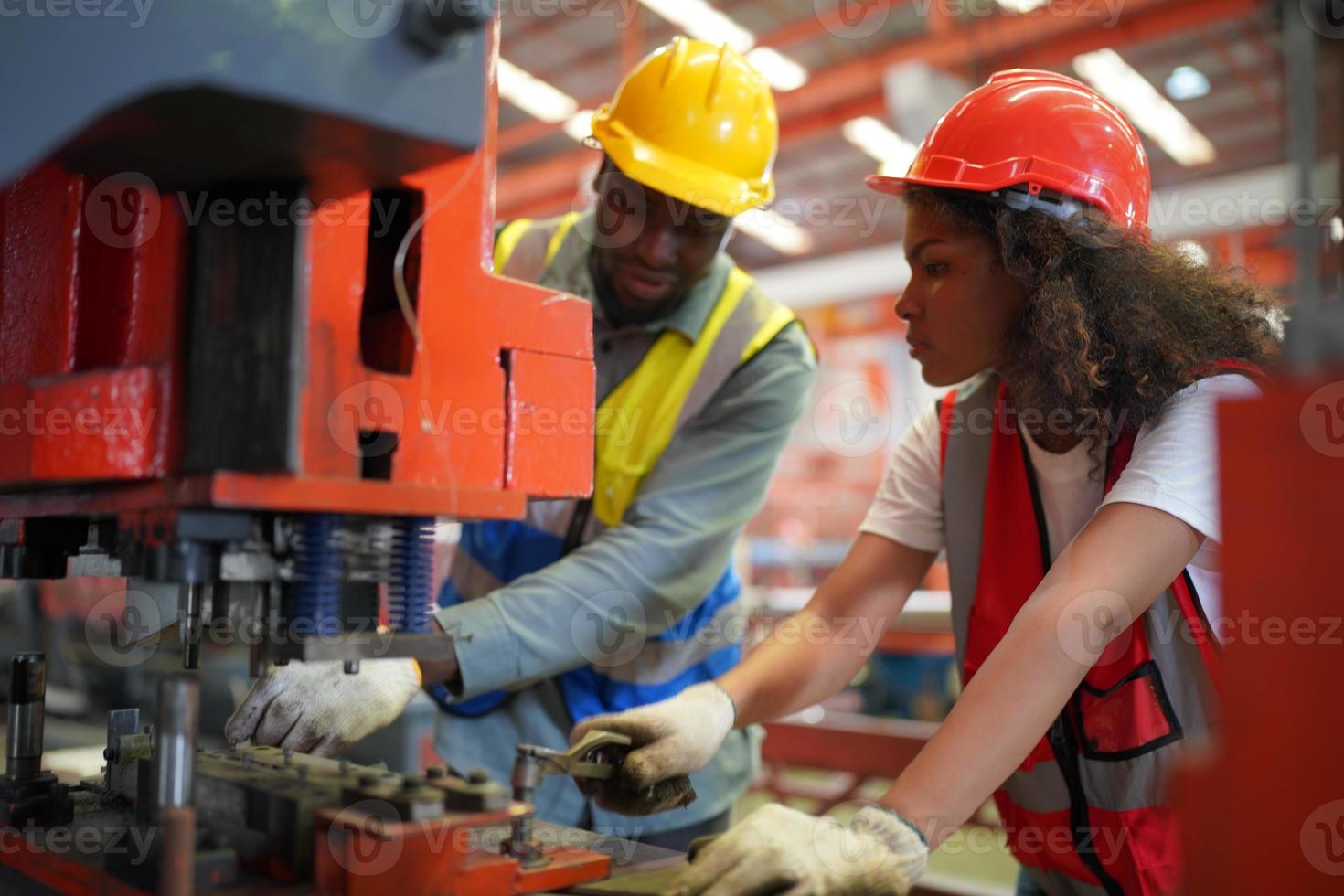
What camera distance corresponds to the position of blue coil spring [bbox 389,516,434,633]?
1027mm

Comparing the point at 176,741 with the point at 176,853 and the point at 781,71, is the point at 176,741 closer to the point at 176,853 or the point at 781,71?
the point at 176,853

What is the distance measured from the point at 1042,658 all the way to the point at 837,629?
57 centimetres

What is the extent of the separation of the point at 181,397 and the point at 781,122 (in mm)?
7453

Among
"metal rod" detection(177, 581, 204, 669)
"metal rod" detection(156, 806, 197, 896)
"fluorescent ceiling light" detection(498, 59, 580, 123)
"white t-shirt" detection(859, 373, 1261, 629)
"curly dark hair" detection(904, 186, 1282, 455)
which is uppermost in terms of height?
"fluorescent ceiling light" detection(498, 59, 580, 123)

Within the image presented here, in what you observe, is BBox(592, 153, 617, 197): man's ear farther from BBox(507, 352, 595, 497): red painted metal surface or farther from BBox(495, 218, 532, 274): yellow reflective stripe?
BBox(507, 352, 595, 497): red painted metal surface

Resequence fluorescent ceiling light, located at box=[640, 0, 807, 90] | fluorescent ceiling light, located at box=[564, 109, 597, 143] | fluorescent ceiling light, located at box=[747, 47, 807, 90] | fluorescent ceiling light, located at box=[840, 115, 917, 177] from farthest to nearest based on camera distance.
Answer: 1. fluorescent ceiling light, located at box=[840, 115, 917, 177]
2. fluorescent ceiling light, located at box=[564, 109, 597, 143]
3. fluorescent ceiling light, located at box=[747, 47, 807, 90]
4. fluorescent ceiling light, located at box=[640, 0, 807, 90]

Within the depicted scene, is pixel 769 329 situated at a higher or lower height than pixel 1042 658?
higher

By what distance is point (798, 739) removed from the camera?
11.4ft

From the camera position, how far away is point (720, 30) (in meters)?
7.71

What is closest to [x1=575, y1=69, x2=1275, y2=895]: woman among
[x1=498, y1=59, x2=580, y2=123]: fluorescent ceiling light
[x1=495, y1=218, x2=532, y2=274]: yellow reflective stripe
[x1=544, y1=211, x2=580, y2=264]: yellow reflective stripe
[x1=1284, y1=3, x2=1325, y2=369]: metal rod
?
[x1=544, y1=211, x2=580, y2=264]: yellow reflective stripe

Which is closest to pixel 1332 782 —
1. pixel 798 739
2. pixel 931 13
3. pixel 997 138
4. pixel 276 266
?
pixel 276 266

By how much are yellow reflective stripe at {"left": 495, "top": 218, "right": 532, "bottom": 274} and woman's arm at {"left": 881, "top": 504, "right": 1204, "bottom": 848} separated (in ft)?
4.37

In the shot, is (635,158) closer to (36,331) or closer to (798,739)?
(36,331)

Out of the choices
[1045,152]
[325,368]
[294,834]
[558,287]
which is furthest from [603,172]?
[294,834]
